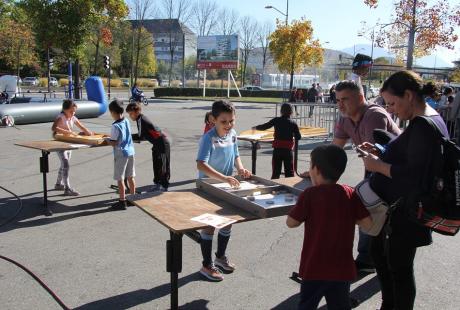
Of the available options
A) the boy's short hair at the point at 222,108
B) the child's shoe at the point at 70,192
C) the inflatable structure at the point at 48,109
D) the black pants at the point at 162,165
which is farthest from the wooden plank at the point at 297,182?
the inflatable structure at the point at 48,109

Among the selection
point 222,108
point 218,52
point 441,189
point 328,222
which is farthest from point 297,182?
point 218,52

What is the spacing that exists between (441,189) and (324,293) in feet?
2.89

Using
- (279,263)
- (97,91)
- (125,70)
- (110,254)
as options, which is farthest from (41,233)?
(125,70)

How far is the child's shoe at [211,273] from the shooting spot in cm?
402

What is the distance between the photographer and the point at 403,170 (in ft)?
8.42

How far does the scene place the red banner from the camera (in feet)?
142

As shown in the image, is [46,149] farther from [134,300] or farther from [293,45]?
[293,45]

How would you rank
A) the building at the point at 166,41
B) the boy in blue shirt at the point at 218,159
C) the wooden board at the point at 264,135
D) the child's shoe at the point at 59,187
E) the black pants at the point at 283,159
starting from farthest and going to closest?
the building at the point at 166,41 < the wooden board at the point at 264,135 < the child's shoe at the point at 59,187 < the black pants at the point at 283,159 < the boy in blue shirt at the point at 218,159

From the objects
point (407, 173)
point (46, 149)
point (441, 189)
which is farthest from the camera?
point (46, 149)

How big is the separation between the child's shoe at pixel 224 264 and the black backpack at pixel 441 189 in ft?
6.89

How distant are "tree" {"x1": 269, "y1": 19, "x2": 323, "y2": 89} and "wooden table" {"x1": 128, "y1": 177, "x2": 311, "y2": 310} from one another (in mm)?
33623

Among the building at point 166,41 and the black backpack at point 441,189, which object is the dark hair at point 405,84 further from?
the building at point 166,41

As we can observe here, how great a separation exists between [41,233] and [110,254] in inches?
46.3

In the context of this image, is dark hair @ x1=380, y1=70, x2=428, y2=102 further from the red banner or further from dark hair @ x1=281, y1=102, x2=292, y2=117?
the red banner
